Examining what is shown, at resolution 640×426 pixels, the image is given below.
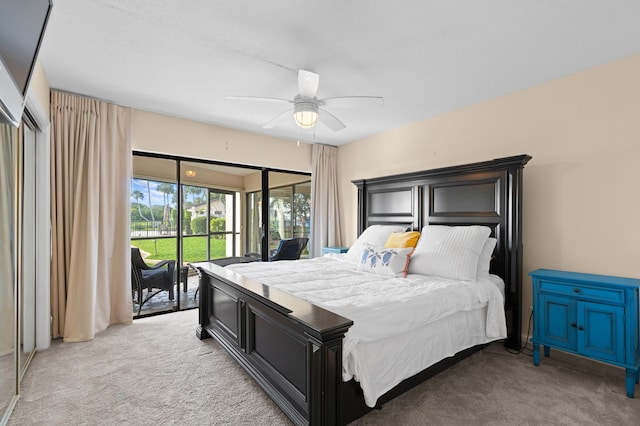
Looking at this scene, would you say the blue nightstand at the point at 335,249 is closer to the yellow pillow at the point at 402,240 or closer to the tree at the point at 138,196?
the yellow pillow at the point at 402,240

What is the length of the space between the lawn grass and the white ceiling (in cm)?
175

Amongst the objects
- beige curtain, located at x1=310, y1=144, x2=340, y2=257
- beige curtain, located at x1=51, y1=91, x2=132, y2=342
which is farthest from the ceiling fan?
beige curtain, located at x1=310, y1=144, x2=340, y2=257

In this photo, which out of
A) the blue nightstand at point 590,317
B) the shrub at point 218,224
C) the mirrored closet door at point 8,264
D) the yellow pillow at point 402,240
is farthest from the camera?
the shrub at point 218,224

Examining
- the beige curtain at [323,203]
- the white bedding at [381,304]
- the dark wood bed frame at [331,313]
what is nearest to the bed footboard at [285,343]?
the dark wood bed frame at [331,313]

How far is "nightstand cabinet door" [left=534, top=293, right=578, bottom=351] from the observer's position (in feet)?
7.77

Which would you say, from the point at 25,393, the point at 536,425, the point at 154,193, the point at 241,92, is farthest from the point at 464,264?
the point at 154,193

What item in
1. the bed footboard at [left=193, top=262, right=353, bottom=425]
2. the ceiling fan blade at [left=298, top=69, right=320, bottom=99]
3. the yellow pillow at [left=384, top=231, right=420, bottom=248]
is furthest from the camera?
the yellow pillow at [left=384, top=231, right=420, bottom=248]

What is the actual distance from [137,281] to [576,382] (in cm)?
448

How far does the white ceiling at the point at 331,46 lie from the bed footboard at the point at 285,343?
1.82 metres

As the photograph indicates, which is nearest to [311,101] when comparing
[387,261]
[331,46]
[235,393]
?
[331,46]

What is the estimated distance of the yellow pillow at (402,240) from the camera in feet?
10.7

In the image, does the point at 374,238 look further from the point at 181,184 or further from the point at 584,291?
the point at 181,184

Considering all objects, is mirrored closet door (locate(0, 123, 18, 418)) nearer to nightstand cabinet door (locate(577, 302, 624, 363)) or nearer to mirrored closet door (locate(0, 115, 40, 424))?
mirrored closet door (locate(0, 115, 40, 424))

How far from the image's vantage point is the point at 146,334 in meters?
3.21
